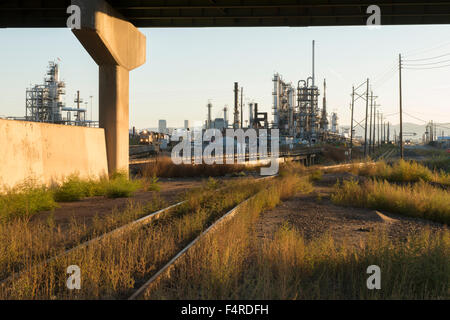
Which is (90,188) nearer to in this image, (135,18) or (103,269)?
(135,18)

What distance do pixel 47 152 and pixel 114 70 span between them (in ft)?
19.8

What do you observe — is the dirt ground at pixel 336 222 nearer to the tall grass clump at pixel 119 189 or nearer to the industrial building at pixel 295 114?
the tall grass clump at pixel 119 189

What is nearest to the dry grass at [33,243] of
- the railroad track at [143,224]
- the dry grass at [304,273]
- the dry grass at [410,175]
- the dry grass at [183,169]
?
the railroad track at [143,224]

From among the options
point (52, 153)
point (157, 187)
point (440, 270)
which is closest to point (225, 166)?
point (157, 187)

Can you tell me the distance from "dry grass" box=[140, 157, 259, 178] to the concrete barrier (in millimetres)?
7725

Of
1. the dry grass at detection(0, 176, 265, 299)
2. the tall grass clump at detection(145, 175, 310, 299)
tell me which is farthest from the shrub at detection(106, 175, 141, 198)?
the tall grass clump at detection(145, 175, 310, 299)

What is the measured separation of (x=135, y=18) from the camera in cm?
1878

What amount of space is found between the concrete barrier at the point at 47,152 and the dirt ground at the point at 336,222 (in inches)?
282

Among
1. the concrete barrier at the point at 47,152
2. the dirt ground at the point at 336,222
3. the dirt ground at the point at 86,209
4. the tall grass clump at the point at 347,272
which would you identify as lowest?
the dirt ground at the point at 336,222

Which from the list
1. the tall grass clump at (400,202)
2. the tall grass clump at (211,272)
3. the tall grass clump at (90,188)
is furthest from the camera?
the tall grass clump at (90,188)

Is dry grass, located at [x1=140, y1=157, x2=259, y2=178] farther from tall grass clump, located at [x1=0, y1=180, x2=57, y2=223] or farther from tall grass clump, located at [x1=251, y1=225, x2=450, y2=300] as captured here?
tall grass clump, located at [x1=251, y1=225, x2=450, y2=300]

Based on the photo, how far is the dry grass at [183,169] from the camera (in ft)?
83.8
